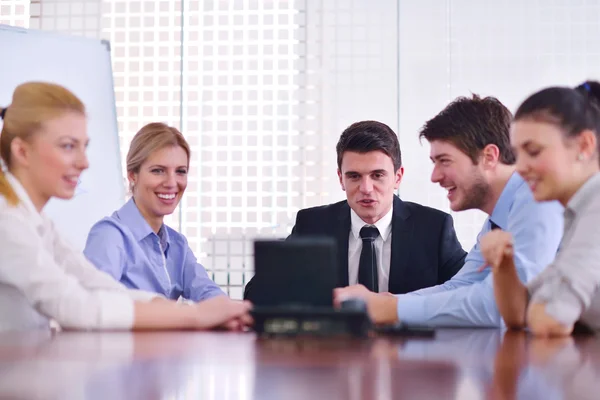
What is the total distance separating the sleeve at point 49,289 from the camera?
1.73 m

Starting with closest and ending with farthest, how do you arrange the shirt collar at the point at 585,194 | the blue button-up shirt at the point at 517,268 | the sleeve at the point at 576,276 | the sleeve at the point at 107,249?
the sleeve at the point at 576,276 → the shirt collar at the point at 585,194 → the blue button-up shirt at the point at 517,268 → the sleeve at the point at 107,249

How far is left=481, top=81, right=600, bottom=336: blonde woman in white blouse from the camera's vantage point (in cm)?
169

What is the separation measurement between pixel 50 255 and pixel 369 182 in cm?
156

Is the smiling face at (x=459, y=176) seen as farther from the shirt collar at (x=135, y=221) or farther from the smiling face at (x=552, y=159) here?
the shirt collar at (x=135, y=221)

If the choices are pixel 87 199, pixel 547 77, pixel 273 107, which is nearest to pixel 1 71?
pixel 87 199

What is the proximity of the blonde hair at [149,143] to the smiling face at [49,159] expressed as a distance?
3.33 feet

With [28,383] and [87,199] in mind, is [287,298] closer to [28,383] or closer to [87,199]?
[28,383]

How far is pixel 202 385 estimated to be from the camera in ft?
2.94

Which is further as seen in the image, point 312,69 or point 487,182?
point 312,69

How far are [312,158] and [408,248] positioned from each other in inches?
74.3

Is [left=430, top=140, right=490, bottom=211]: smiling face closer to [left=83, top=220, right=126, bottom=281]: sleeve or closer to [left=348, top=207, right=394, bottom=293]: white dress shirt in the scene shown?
[left=348, top=207, right=394, bottom=293]: white dress shirt

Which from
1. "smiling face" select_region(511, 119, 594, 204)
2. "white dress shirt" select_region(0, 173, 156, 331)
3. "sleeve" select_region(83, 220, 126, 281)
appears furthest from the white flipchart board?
"smiling face" select_region(511, 119, 594, 204)

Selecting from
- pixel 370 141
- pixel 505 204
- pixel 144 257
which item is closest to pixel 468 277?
pixel 505 204

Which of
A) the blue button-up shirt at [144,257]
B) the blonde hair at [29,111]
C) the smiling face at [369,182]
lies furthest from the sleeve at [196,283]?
the blonde hair at [29,111]
